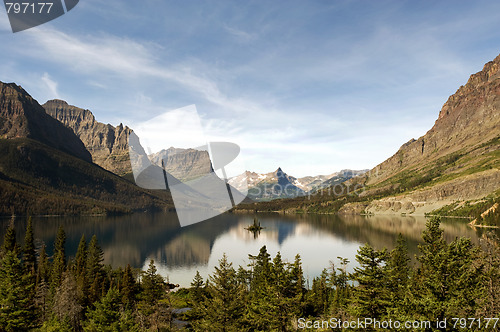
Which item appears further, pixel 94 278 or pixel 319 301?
pixel 94 278

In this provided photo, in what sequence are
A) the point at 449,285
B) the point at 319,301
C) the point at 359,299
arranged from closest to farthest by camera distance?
the point at 449,285, the point at 359,299, the point at 319,301

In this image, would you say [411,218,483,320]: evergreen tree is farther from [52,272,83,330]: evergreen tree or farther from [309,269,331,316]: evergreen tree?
[52,272,83,330]: evergreen tree

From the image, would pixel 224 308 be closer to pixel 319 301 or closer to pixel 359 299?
pixel 359 299

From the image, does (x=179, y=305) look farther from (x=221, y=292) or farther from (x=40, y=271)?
(x=221, y=292)

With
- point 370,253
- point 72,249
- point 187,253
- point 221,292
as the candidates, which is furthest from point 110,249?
point 370,253

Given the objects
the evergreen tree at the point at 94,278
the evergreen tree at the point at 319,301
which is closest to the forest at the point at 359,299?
the evergreen tree at the point at 94,278

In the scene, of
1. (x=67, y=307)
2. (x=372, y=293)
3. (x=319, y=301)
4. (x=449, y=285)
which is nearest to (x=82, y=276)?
(x=67, y=307)

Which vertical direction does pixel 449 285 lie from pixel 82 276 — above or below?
above

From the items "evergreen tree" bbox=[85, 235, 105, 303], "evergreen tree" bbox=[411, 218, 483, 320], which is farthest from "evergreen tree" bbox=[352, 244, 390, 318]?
"evergreen tree" bbox=[85, 235, 105, 303]

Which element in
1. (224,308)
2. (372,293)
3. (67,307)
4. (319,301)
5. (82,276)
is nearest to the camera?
(372,293)

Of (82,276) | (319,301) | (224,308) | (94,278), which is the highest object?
(224,308)

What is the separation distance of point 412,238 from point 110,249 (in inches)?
6076

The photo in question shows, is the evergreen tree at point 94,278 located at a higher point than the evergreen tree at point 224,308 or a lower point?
lower

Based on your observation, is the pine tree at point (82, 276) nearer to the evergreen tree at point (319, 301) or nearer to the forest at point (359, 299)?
the forest at point (359, 299)
